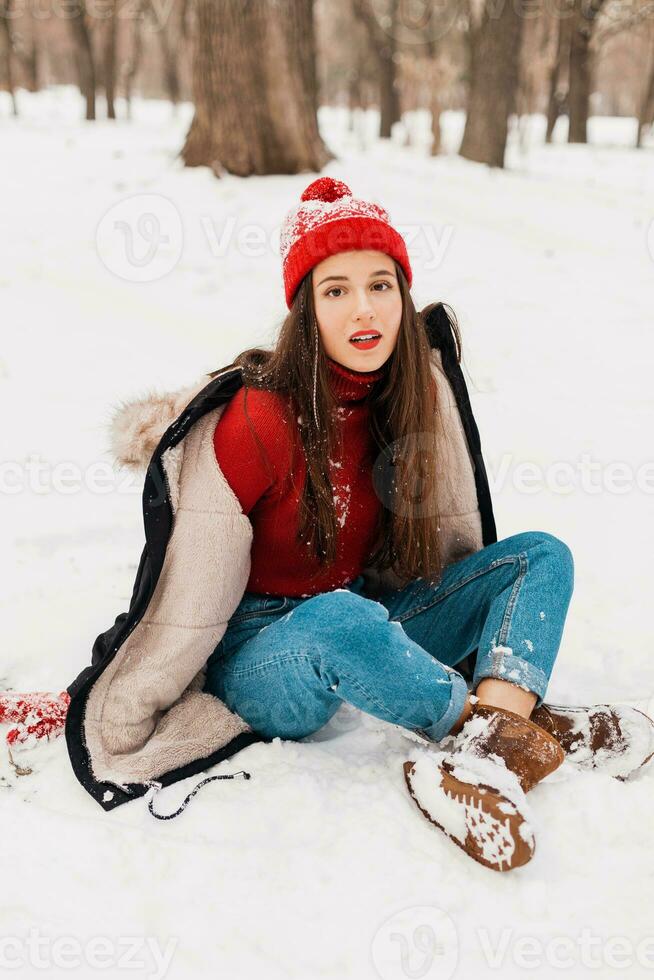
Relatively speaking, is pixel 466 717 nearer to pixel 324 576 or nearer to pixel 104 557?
pixel 324 576

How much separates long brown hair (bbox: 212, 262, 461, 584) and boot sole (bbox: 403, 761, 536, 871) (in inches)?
25.5

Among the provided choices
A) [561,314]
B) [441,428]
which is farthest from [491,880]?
[561,314]

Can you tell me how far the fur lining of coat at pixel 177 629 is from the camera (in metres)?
1.95

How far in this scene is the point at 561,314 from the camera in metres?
4.92

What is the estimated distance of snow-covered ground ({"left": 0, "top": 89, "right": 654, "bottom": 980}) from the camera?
1.61 m

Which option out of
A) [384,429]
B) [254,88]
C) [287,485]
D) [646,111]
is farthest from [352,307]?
[646,111]

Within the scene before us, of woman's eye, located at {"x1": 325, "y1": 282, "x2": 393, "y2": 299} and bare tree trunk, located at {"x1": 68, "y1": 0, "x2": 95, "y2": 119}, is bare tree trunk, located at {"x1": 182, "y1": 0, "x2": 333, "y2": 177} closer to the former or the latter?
woman's eye, located at {"x1": 325, "y1": 282, "x2": 393, "y2": 299}

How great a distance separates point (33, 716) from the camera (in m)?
2.08

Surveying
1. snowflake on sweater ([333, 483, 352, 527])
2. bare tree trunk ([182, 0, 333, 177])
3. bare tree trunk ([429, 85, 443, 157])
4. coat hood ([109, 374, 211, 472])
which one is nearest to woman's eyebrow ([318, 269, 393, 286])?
coat hood ([109, 374, 211, 472])

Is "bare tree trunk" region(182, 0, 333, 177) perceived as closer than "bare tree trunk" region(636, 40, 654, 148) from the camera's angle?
Yes

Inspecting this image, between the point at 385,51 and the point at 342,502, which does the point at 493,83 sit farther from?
the point at 342,502

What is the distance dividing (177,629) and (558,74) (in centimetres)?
1789

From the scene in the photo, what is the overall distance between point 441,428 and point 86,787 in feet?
3.99

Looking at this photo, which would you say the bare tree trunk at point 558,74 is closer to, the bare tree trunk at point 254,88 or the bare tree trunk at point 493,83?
the bare tree trunk at point 493,83
